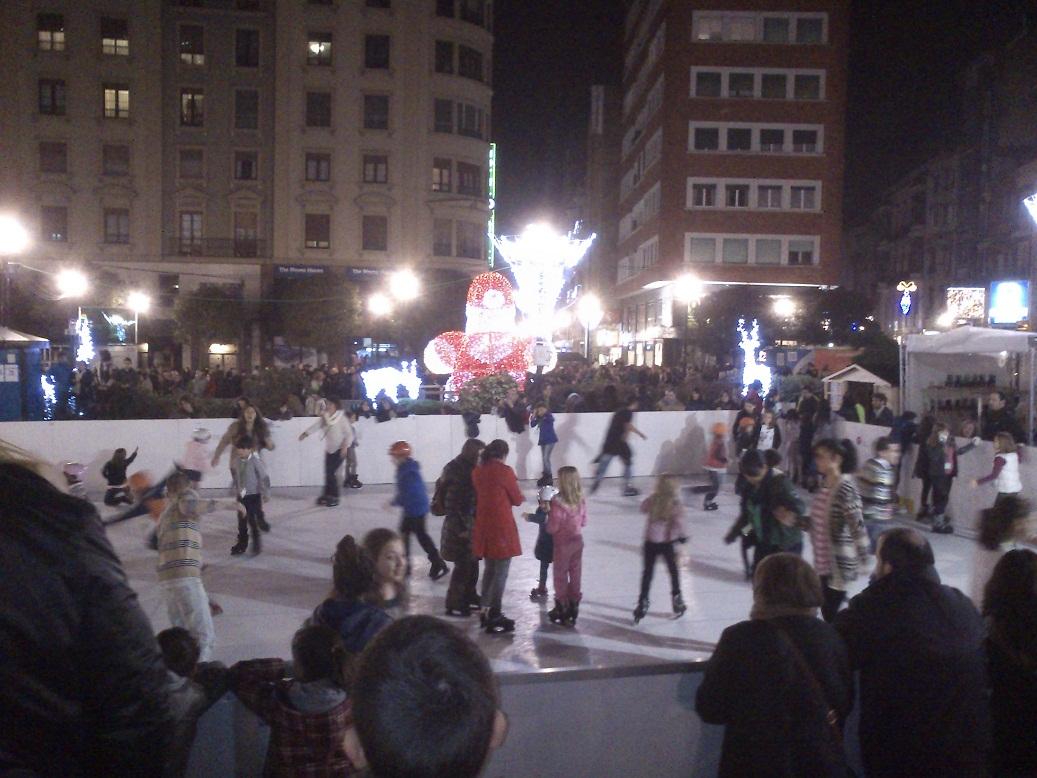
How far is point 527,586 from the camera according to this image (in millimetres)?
9609

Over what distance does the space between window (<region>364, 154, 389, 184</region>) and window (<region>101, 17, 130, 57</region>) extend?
10.9 metres

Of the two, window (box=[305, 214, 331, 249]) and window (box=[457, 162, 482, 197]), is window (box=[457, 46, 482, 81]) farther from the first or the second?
window (box=[305, 214, 331, 249])

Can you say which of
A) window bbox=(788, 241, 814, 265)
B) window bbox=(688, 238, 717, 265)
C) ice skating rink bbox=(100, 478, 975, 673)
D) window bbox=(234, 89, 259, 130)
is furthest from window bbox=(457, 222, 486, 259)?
ice skating rink bbox=(100, 478, 975, 673)

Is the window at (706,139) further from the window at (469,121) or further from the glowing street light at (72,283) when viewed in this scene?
the glowing street light at (72,283)

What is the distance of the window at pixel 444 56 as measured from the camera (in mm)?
41188

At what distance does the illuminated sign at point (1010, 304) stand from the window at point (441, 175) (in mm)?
23357

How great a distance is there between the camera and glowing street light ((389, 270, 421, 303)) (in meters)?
33.3

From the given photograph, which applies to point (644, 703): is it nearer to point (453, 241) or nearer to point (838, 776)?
point (838, 776)

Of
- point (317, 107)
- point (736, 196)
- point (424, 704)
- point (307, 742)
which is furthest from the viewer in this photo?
point (736, 196)

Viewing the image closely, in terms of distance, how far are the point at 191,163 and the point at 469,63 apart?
1306 cm

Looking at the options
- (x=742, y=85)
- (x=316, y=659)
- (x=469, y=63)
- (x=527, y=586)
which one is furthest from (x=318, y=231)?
(x=316, y=659)

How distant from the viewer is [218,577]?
974 centimetres

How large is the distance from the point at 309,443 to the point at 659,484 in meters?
8.87

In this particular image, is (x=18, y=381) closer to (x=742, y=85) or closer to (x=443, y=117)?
(x=443, y=117)
